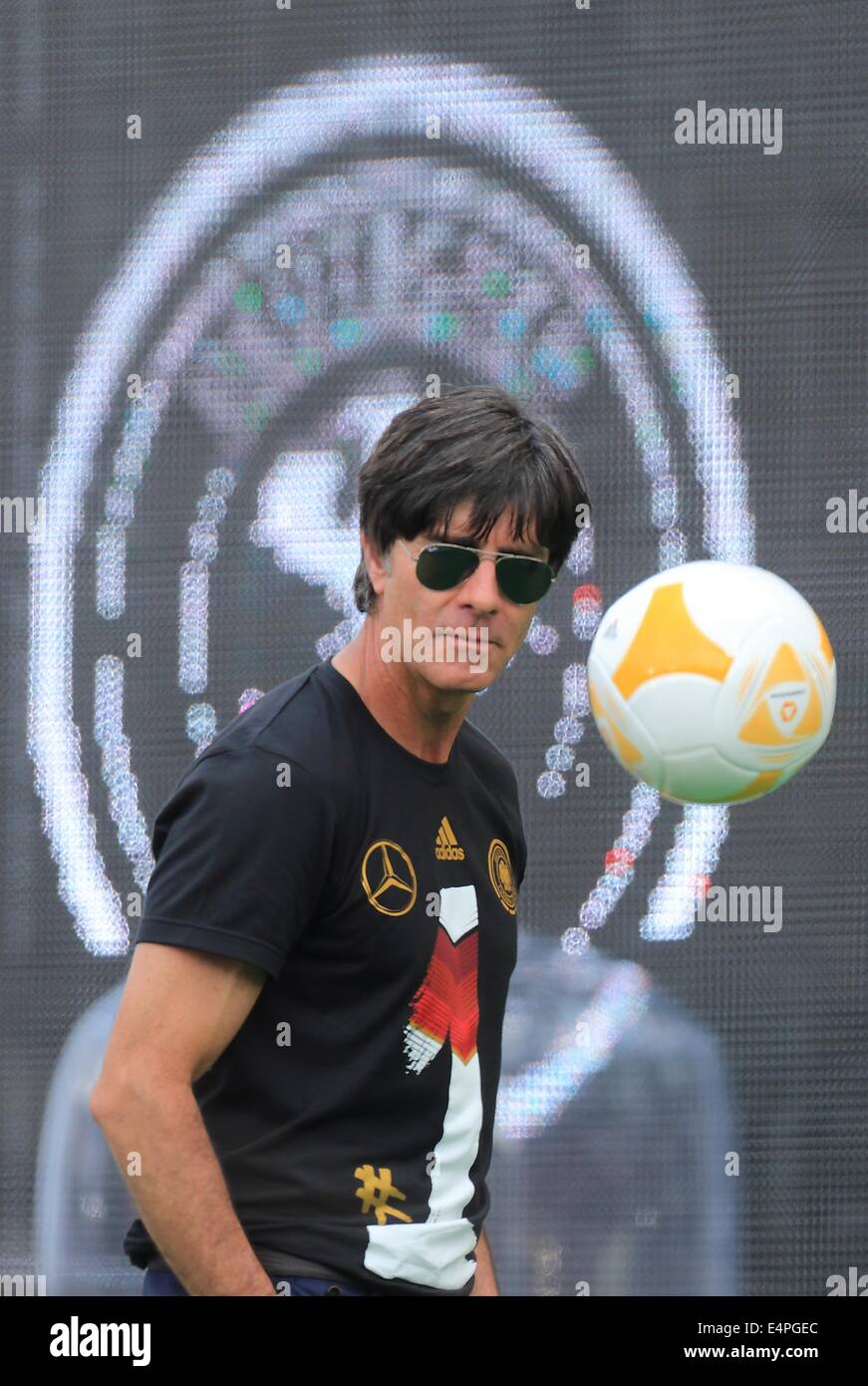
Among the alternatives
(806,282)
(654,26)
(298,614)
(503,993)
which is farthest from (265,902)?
(654,26)

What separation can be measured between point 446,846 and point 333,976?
203 millimetres

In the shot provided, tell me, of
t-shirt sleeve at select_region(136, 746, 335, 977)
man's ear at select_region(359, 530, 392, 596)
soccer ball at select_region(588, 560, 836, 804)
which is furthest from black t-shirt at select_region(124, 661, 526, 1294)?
soccer ball at select_region(588, 560, 836, 804)

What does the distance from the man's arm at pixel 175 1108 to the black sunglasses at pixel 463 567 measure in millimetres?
434

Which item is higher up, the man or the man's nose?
the man's nose

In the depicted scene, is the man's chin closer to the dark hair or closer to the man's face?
the man's face

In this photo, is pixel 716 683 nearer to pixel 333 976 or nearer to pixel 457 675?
pixel 457 675

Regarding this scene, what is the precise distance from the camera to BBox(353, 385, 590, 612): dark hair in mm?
1628

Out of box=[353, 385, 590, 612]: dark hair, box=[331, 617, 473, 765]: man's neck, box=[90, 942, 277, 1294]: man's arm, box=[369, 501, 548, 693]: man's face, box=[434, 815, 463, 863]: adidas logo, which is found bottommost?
box=[90, 942, 277, 1294]: man's arm

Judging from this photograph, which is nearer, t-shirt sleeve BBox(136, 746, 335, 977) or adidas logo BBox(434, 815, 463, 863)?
t-shirt sleeve BBox(136, 746, 335, 977)

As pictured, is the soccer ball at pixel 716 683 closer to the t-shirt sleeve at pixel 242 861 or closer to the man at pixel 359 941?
the man at pixel 359 941

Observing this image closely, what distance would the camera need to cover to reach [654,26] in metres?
2.72

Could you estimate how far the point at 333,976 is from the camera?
1519 mm

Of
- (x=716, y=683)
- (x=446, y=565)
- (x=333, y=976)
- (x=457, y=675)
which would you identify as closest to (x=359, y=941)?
(x=333, y=976)

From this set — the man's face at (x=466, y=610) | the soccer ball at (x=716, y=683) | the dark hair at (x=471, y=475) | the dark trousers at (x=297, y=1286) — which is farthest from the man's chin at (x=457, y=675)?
the dark trousers at (x=297, y=1286)
